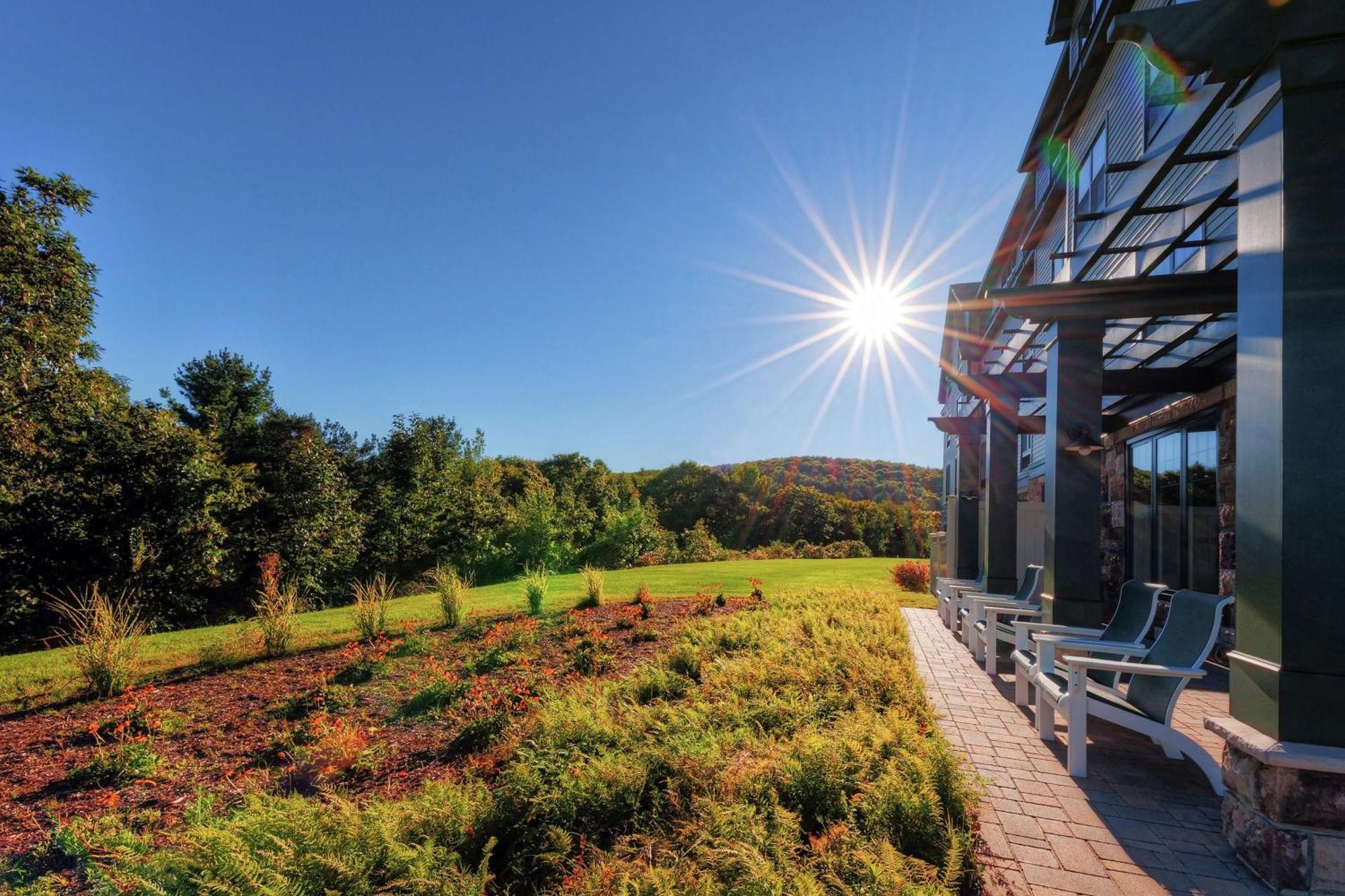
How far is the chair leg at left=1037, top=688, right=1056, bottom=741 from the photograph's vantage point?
3.88 meters

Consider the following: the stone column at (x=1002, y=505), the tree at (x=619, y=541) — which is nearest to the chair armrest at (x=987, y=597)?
the stone column at (x=1002, y=505)

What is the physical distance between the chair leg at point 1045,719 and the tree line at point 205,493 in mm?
11196

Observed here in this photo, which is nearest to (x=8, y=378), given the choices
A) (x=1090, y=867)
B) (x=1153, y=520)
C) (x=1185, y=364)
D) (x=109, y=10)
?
(x=109, y=10)

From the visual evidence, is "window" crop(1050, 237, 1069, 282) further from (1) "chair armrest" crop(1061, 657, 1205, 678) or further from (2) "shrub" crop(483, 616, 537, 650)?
(2) "shrub" crop(483, 616, 537, 650)

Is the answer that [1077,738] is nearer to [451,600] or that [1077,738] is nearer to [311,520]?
[451,600]

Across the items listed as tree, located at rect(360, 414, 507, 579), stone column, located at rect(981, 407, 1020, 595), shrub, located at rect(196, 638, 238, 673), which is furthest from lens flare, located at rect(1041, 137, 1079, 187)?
tree, located at rect(360, 414, 507, 579)

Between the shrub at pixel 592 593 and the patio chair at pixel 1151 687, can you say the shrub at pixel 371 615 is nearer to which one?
the shrub at pixel 592 593

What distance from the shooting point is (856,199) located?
26.4 ft

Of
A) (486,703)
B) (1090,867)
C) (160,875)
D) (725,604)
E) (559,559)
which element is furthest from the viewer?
(559,559)

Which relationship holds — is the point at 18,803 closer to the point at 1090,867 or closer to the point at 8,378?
the point at 1090,867

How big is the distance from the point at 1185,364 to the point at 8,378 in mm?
16046

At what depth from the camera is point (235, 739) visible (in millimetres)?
3824

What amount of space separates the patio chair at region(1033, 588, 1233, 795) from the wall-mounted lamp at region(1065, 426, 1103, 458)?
4.99 feet

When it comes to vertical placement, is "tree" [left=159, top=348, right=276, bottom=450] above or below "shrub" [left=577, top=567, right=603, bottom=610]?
above
